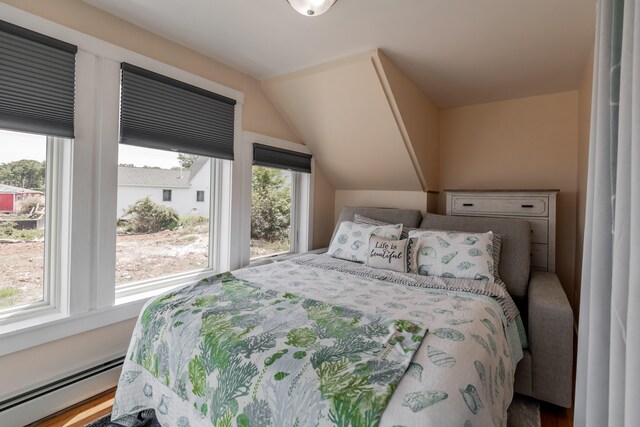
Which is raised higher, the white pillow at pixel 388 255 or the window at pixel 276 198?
the window at pixel 276 198

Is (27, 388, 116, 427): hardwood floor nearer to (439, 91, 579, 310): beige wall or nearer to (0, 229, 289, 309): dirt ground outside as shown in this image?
(0, 229, 289, 309): dirt ground outside

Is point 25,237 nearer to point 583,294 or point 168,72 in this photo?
point 168,72

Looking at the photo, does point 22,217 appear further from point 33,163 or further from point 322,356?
point 322,356

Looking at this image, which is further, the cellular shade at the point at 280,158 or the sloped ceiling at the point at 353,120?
the cellular shade at the point at 280,158

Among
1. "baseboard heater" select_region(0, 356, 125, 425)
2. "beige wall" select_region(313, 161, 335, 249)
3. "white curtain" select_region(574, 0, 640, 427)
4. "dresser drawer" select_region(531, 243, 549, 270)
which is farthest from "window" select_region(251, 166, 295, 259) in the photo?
"white curtain" select_region(574, 0, 640, 427)

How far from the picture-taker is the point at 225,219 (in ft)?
8.46

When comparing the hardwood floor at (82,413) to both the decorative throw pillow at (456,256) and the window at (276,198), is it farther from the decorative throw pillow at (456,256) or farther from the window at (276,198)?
the decorative throw pillow at (456,256)

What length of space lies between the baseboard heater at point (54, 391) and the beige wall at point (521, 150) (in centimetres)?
331

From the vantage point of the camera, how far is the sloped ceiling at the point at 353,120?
2.42 metres

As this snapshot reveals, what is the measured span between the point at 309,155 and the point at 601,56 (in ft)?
8.88

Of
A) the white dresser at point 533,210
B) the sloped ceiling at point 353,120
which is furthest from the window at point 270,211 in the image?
the white dresser at point 533,210

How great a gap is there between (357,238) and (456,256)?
0.82 m

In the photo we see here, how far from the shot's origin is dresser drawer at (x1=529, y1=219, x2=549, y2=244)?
2.51m

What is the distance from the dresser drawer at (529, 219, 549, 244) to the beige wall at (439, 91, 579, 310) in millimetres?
428
